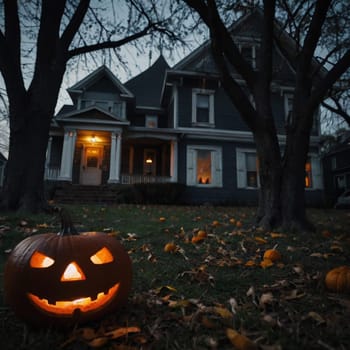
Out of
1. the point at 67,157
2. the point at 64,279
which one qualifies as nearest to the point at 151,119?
the point at 67,157

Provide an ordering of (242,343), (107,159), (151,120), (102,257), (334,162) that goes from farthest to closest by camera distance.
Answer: (334,162) < (151,120) < (107,159) < (102,257) < (242,343)

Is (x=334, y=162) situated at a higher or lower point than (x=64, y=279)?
higher

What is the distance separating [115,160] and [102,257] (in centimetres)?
1057

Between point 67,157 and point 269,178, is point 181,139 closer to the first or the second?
point 67,157

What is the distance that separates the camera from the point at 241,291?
5.23ft

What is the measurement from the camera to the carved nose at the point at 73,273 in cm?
122

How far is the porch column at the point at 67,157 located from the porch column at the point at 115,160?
1.87m

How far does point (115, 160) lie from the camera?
455 inches

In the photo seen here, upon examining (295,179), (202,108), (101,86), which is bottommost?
(295,179)

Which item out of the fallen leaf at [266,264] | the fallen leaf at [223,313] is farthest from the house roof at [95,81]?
the fallen leaf at [223,313]

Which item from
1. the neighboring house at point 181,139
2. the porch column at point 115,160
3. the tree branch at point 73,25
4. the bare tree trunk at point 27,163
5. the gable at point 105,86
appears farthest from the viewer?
the gable at point 105,86

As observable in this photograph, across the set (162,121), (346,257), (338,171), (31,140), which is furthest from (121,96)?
(338,171)

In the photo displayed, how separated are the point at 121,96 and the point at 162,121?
10.4 feet

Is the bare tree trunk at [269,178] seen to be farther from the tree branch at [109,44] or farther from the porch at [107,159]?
the porch at [107,159]
